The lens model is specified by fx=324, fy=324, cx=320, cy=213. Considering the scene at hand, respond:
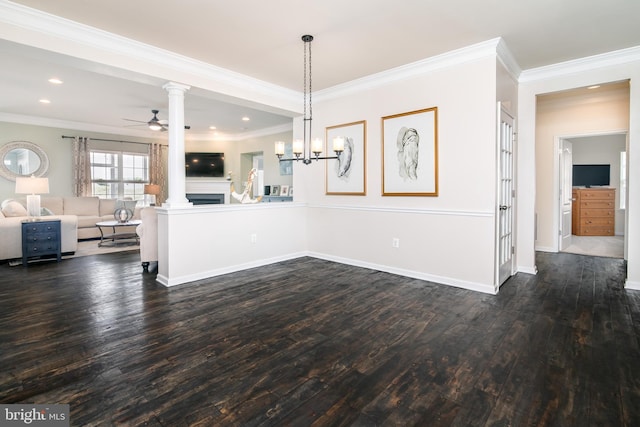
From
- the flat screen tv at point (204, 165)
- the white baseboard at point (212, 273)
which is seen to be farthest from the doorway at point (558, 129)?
the flat screen tv at point (204, 165)

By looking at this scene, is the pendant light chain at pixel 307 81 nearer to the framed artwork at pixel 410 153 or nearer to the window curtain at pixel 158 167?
the framed artwork at pixel 410 153

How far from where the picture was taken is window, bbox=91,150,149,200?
27.0 ft

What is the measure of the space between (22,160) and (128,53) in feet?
19.3

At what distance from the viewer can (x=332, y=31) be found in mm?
3238

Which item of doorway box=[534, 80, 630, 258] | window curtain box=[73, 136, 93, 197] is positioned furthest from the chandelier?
window curtain box=[73, 136, 93, 197]

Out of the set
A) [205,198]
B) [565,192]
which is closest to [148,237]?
[205,198]

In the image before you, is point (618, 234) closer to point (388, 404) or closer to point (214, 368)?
point (388, 404)

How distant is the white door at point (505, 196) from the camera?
375cm

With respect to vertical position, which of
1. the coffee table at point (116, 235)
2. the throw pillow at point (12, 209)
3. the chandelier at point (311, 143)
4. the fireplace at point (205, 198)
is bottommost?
the coffee table at point (116, 235)

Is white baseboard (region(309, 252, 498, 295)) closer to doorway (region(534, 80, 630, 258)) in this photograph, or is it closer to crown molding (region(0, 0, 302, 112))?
crown molding (region(0, 0, 302, 112))

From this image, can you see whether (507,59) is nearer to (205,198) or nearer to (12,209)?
(205,198)

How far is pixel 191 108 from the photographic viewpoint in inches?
249

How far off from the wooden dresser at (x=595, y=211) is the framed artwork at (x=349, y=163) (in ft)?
20.7

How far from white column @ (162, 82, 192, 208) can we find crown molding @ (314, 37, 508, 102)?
87.3 inches
